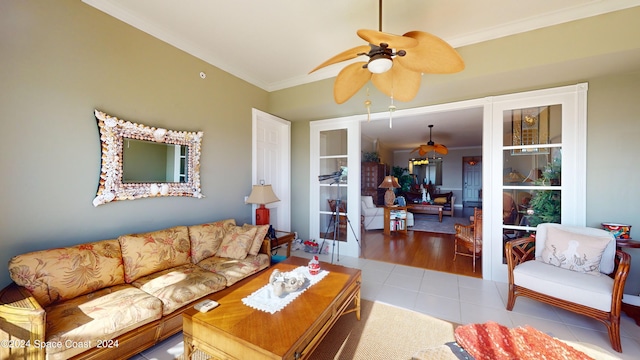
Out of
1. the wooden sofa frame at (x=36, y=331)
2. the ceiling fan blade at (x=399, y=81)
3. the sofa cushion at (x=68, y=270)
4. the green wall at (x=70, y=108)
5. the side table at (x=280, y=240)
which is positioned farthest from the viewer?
the side table at (x=280, y=240)

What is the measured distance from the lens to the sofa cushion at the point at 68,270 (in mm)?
1617

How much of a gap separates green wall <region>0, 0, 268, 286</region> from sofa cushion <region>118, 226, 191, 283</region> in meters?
0.27

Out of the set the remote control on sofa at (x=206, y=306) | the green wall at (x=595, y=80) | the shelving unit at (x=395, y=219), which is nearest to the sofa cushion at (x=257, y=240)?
the remote control on sofa at (x=206, y=306)

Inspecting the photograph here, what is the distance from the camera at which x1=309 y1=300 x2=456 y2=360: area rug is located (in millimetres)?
1810

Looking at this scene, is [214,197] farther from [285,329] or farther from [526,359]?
[526,359]

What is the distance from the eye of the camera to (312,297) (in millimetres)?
1768

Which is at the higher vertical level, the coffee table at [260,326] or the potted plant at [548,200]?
the potted plant at [548,200]

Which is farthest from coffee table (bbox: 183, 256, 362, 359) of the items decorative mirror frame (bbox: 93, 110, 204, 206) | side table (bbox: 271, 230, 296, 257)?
decorative mirror frame (bbox: 93, 110, 204, 206)

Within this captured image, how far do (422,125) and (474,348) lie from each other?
5166mm

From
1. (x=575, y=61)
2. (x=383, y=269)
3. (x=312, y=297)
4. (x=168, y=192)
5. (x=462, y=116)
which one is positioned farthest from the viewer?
(x=462, y=116)

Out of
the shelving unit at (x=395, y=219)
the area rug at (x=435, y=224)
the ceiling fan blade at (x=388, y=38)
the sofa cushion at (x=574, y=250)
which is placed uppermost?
the ceiling fan blade at (x=388, y=38)

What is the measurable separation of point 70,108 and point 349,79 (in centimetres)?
243

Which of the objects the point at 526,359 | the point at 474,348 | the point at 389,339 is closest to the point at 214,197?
the point at 389,339

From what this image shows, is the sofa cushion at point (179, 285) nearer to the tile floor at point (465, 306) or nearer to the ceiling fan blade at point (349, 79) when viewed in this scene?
the tile floor at point (465, 306)
